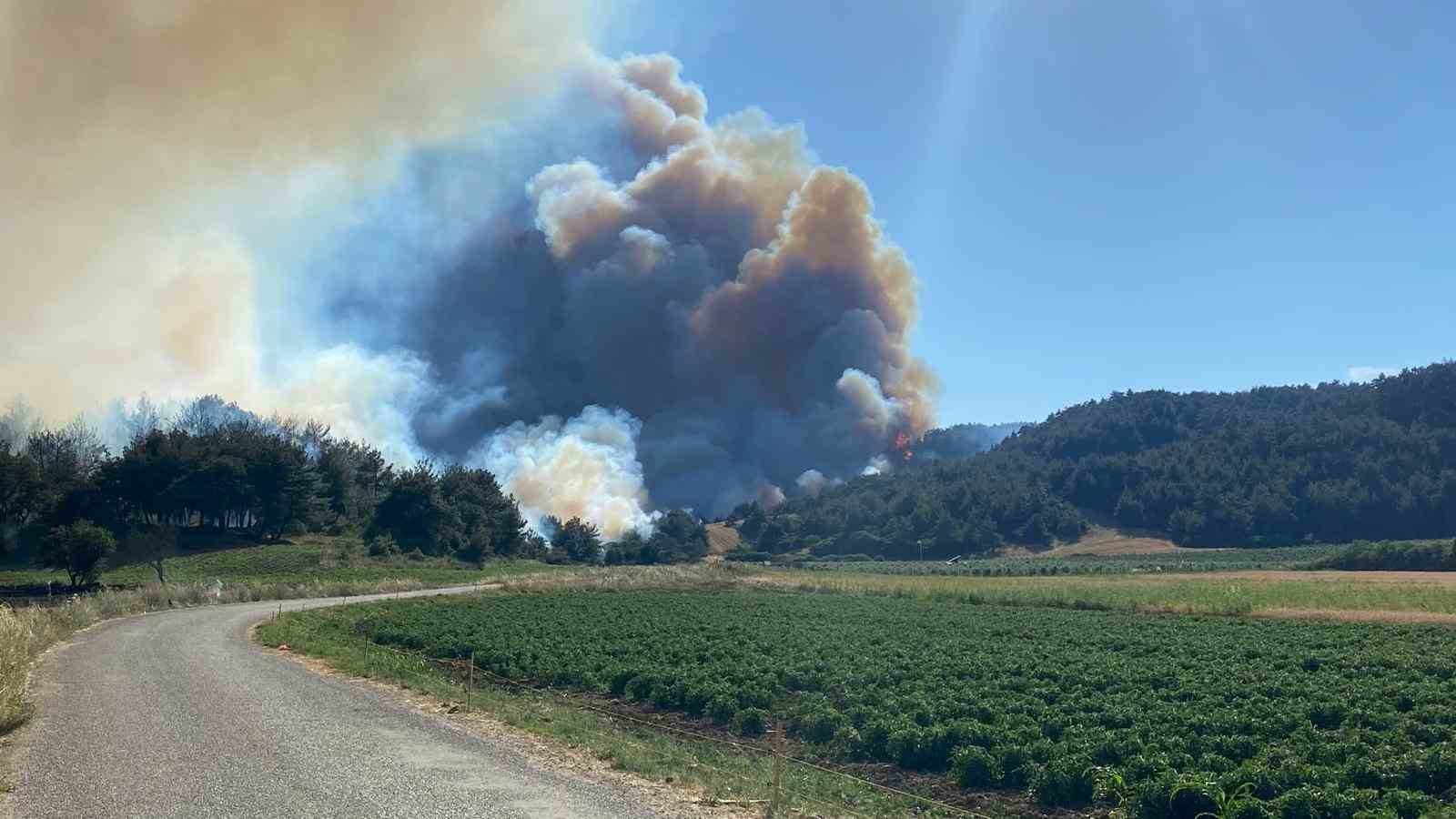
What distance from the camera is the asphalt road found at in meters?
11.7

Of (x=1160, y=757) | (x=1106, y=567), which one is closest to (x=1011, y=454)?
(x=1106, y=567)

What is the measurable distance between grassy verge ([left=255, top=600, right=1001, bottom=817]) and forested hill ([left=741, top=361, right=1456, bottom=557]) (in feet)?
285

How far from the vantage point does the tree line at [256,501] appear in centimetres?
6631

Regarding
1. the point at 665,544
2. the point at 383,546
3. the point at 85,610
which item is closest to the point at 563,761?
the point at 85,610

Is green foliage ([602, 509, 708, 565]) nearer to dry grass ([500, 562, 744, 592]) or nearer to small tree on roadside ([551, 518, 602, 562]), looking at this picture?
small tree on roadside ([551, 518, 602, 562])

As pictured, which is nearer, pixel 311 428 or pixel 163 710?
pixel 163 710

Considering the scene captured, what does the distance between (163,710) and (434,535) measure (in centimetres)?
6515

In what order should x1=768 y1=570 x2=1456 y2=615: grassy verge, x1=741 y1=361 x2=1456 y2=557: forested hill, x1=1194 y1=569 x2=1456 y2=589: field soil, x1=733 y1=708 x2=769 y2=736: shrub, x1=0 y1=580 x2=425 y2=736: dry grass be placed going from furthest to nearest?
1. x1=741 y1=361 x2=1456 y2=557: forested hill
2. x1=1194 y1=569 x2=1456 y2=589: field soil
3. x1=768 y1=570 x2=1456 y2=615: grassy verge
4. x1=733 y1=708 x2=769 y2=736: shrub
5. x1=0 y1=580 x2=425 y2=736: dry grass

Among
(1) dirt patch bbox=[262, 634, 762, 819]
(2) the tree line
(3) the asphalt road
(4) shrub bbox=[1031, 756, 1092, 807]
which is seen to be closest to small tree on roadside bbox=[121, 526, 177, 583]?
(2) the tree line

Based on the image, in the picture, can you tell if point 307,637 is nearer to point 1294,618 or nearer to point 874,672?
point 874,672

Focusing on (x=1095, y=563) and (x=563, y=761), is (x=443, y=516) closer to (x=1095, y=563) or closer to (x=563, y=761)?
(x=1095, y=563)

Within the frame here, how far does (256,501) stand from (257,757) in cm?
6799

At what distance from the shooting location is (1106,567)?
3364 inches

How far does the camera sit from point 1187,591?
2125 inches
